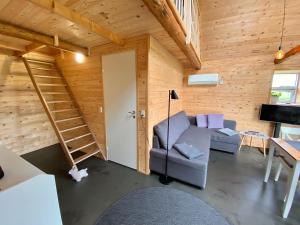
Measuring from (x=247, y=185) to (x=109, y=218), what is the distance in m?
2.19

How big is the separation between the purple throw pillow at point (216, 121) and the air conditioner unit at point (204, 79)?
0.96 meters

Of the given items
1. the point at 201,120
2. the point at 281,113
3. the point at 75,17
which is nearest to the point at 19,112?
the point at 75,17

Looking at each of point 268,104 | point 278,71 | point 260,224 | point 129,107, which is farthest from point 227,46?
point 260,224

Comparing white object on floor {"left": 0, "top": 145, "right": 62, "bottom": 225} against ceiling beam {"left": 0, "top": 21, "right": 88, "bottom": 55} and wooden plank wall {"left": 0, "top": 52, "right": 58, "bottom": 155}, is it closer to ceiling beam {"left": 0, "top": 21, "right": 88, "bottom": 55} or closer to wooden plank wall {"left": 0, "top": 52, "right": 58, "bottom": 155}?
ceiling beam {"left": 0, "top": 21, "right": 88, "bottom": 55}

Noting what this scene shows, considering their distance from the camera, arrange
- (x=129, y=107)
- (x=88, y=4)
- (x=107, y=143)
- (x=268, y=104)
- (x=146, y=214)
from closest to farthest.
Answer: (x=88, y=4) < (x=146, y=214) < (x=129, y=107) < (x=107, y=143) < (x=268, y=104)

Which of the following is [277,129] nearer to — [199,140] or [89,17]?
[199,140]

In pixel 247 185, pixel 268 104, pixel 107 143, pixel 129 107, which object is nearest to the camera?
pixel 247 185

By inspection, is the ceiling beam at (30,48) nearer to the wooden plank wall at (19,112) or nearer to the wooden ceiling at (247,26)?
the wooden plank wall at (19,112)

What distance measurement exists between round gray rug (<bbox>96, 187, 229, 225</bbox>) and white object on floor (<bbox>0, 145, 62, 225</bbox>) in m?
0.83

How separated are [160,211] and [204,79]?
3.60m

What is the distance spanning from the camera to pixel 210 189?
7.37ft

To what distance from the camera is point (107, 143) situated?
9.94ft

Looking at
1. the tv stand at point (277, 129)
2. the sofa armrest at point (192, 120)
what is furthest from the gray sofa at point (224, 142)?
the tv stand at point (277, 129)

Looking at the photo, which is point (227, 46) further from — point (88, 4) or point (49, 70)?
→ point (49, 70)
